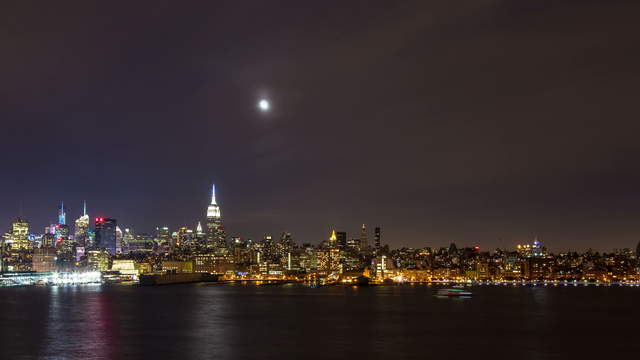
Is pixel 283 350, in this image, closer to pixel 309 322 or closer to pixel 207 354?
pixel 207 354

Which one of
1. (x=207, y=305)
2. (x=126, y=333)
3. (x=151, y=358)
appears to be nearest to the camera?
(x=151, y=358)

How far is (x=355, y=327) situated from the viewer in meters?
76.9

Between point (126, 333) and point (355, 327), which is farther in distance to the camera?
point (355, 327)

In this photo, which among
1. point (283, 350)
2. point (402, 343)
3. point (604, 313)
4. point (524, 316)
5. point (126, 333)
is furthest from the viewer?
point (604, 313)

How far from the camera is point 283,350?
2304 inches

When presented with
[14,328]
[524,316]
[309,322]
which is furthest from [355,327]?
[14,328]

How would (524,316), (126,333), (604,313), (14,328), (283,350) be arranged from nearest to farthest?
(283,350) < (126,333) < (14,328) < (524,316) < (604,313)

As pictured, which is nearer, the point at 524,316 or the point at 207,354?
the point at 207,354

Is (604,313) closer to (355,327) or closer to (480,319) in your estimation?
(480,319)

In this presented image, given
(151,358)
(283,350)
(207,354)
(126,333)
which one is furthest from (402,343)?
(126,333)

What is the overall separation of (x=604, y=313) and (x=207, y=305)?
58407mm

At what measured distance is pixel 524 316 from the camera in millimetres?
93688

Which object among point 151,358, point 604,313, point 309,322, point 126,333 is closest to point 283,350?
point 151,358

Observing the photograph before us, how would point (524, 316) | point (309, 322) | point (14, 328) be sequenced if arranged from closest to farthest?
point (14, 328), point (309, 322), point (524, 316)
